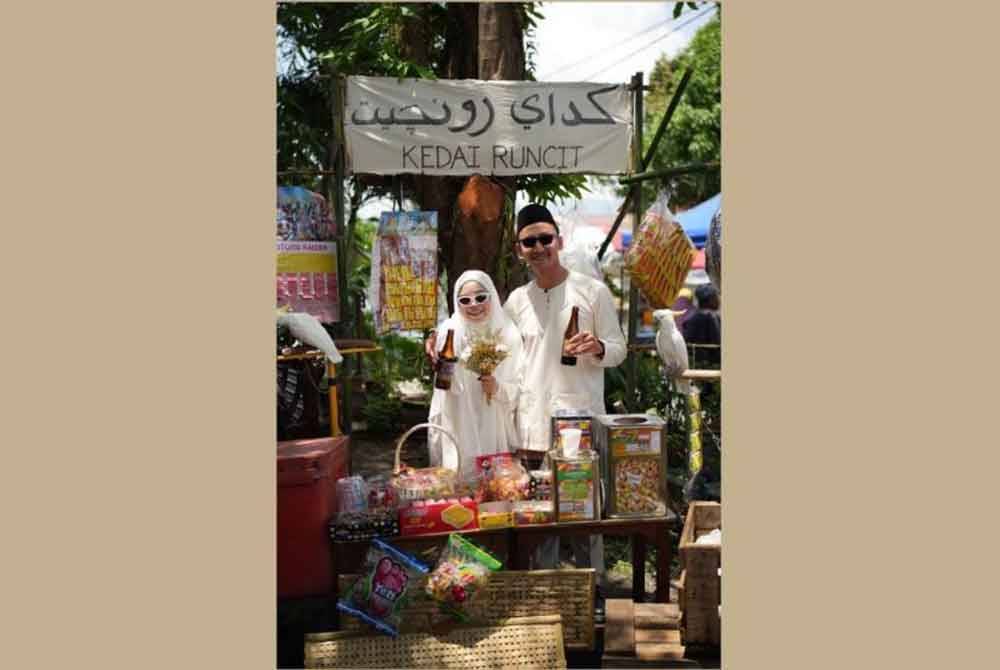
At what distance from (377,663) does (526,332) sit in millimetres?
1959

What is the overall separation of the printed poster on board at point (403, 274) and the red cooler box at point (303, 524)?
141cm

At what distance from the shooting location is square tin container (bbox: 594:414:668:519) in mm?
4328

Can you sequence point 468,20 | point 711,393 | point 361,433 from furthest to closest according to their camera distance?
1. point 361,433
2. point 711,393
3. point 468,20

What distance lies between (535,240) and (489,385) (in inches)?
32.9

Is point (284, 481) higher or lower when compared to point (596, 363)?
lower

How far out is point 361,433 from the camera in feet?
31.9

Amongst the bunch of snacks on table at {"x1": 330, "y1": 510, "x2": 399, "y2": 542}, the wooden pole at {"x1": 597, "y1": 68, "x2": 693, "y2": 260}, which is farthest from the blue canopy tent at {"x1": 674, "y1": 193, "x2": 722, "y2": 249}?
the bunch of snacks on table at {"x1": 330, "y1": 510, "x2": 399, "y2": 542}

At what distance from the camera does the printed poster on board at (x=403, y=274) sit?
5.50 metres

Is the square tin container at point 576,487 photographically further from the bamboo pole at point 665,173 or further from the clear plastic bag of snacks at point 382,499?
the bamboo pole at point 665,173

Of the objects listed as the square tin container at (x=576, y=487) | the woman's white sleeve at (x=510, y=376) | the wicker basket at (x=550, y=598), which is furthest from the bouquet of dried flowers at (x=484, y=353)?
the wicker basket at (x=550, y=598)

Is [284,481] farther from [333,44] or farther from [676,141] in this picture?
[676,141]

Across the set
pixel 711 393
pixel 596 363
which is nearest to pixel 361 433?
pixel 711 393

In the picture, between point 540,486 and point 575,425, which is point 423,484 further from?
point 575,425

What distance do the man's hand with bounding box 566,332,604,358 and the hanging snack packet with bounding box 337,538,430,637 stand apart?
1.44 metres
